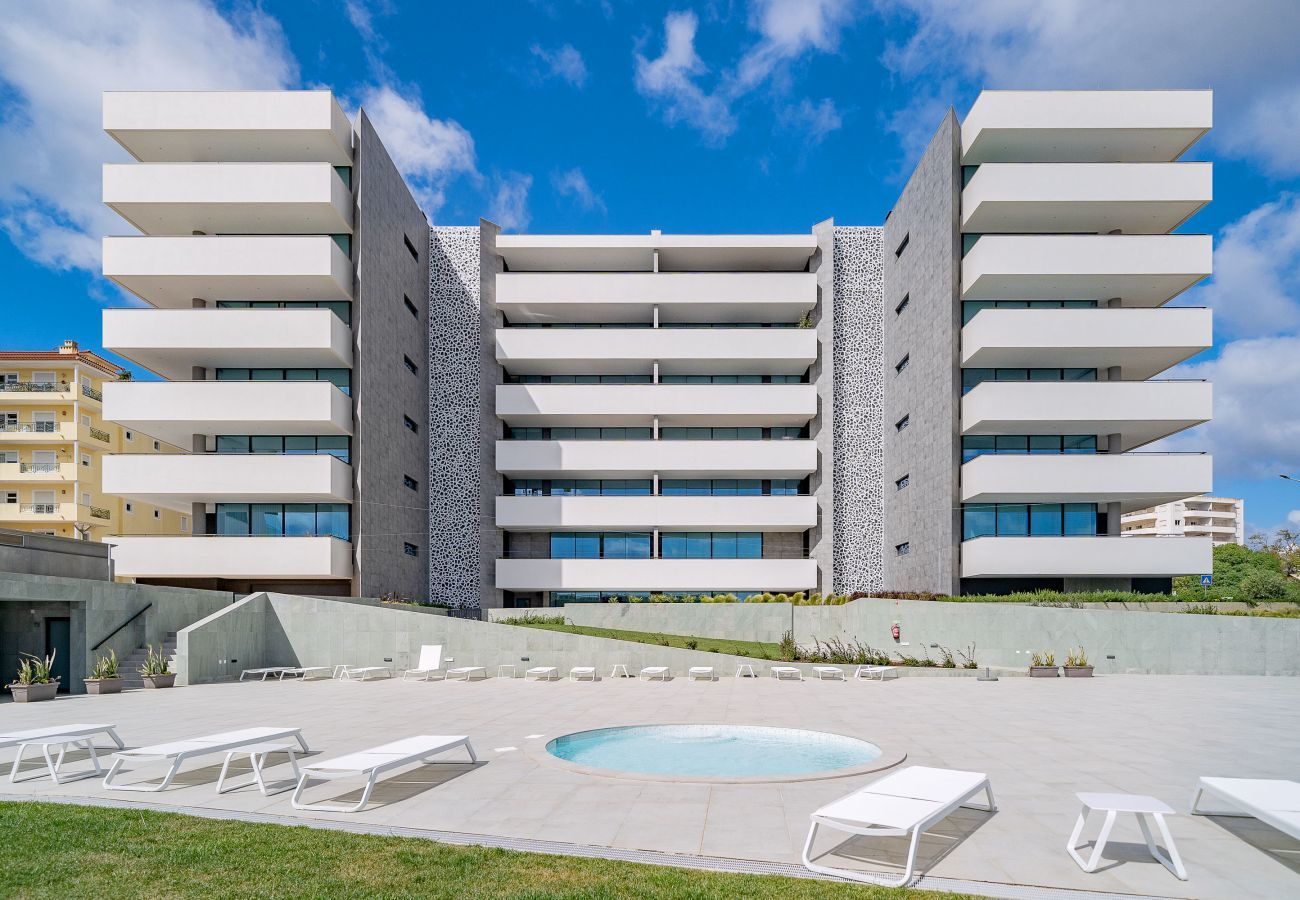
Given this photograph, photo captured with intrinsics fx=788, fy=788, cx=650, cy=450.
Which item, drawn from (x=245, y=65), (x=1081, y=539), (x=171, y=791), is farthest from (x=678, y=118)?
(x=171, y=791)

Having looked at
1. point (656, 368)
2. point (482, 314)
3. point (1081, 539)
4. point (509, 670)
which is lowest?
point (509, 670)

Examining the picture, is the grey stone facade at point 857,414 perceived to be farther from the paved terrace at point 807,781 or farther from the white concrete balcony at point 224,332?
the white concrete balcony at point 224,332

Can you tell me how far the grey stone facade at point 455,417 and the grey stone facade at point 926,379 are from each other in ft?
59.6

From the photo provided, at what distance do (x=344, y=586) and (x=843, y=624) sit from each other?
61.4 feet

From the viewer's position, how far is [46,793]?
8.59 meters

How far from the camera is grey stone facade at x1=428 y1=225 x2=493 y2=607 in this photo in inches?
1380

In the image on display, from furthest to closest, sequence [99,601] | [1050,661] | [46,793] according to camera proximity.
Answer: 1. [1050,661]
2. [99,601]
3. [46,793]

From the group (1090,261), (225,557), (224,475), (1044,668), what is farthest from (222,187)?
(1090,261)

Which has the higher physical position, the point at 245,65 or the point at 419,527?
the point at 245,65

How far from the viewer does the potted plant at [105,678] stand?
1808cm

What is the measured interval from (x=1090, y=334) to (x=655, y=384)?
1738 cm

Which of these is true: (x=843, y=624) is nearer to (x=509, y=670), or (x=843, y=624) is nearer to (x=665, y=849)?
(x=509, y=670)

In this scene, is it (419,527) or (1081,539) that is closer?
(1081,539)

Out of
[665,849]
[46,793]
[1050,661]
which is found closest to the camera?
[665,849]
